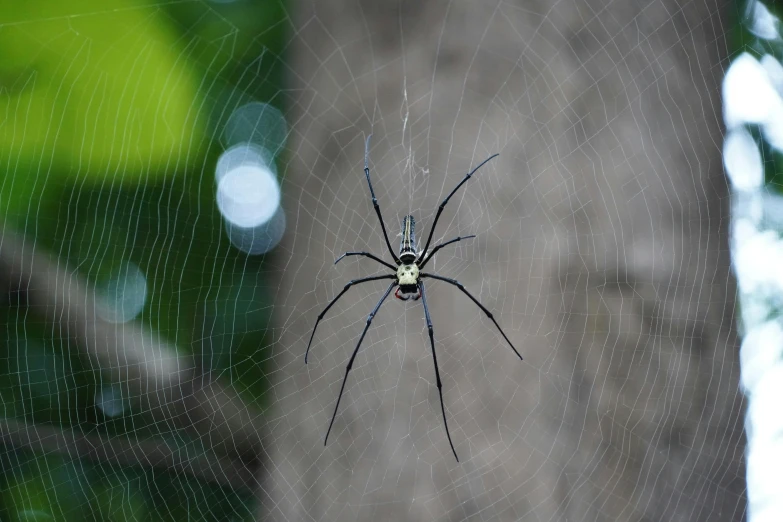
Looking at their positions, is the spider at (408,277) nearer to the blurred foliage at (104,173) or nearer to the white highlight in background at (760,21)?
the blurred foliage at (104,173)

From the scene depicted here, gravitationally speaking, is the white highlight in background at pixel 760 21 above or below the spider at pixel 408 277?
above

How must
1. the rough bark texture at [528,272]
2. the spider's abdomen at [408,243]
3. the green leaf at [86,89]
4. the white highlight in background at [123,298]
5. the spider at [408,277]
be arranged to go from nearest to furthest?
the rough bark texture at [528,272] < the spider at [408,277] < the white highlight in background at [123,298] < the spider's abdomen at [408,243] < the green leaf at [86,89]

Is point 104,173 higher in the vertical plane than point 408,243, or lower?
higher

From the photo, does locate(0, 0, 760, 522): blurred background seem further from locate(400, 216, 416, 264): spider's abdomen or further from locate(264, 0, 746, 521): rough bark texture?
locate(400, 216, 416, 264): spider's abdomen

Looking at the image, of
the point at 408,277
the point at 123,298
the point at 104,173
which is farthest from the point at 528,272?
the point at 104,173

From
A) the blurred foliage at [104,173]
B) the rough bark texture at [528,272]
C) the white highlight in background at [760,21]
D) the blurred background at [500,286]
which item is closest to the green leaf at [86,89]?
the blurred foliage at [104,173]

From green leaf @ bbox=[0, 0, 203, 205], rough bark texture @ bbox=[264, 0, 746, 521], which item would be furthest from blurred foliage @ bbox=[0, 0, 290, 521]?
rough bark texture @ bbox=[264, 0, 746, 521]

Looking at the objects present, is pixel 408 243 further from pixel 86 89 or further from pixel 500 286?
pixel 86 89
